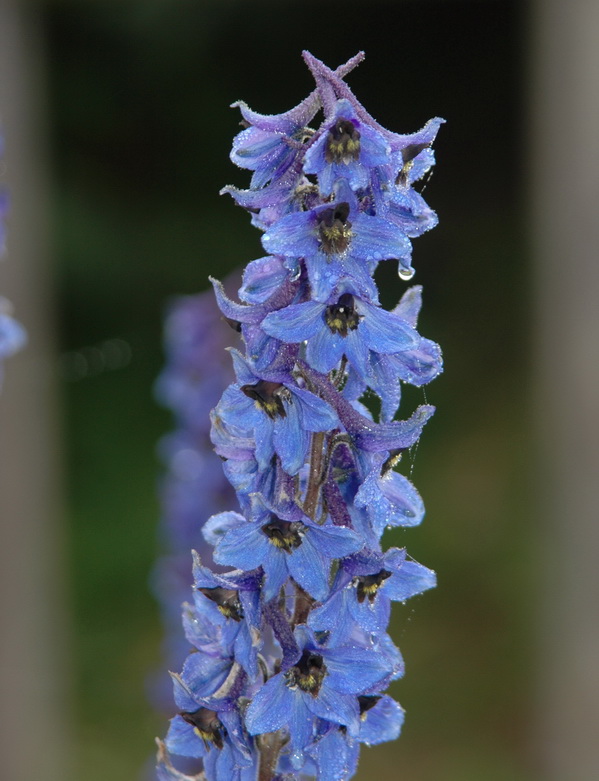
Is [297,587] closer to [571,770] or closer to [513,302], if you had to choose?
A: [571,770]

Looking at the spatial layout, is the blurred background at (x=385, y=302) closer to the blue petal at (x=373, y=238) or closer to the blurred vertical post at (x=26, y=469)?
the blurred vertical post at (x=26, y=469)

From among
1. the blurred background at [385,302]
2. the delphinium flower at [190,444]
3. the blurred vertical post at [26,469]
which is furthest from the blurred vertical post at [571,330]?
the blurred vertical post at [26,469]

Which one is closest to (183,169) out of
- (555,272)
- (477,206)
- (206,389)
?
(477,206)

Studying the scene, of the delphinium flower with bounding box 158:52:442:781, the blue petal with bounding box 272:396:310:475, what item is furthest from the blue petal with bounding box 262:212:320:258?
the blue petal with bounding box 272:396:310:475

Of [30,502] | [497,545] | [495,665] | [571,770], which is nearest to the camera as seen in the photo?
[571,770]

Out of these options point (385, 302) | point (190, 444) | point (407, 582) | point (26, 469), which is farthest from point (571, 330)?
point (407, 582)

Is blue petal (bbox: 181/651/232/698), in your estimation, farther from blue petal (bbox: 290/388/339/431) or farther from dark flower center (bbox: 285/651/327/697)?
blue petal (bbox: 290/388/339/431)
